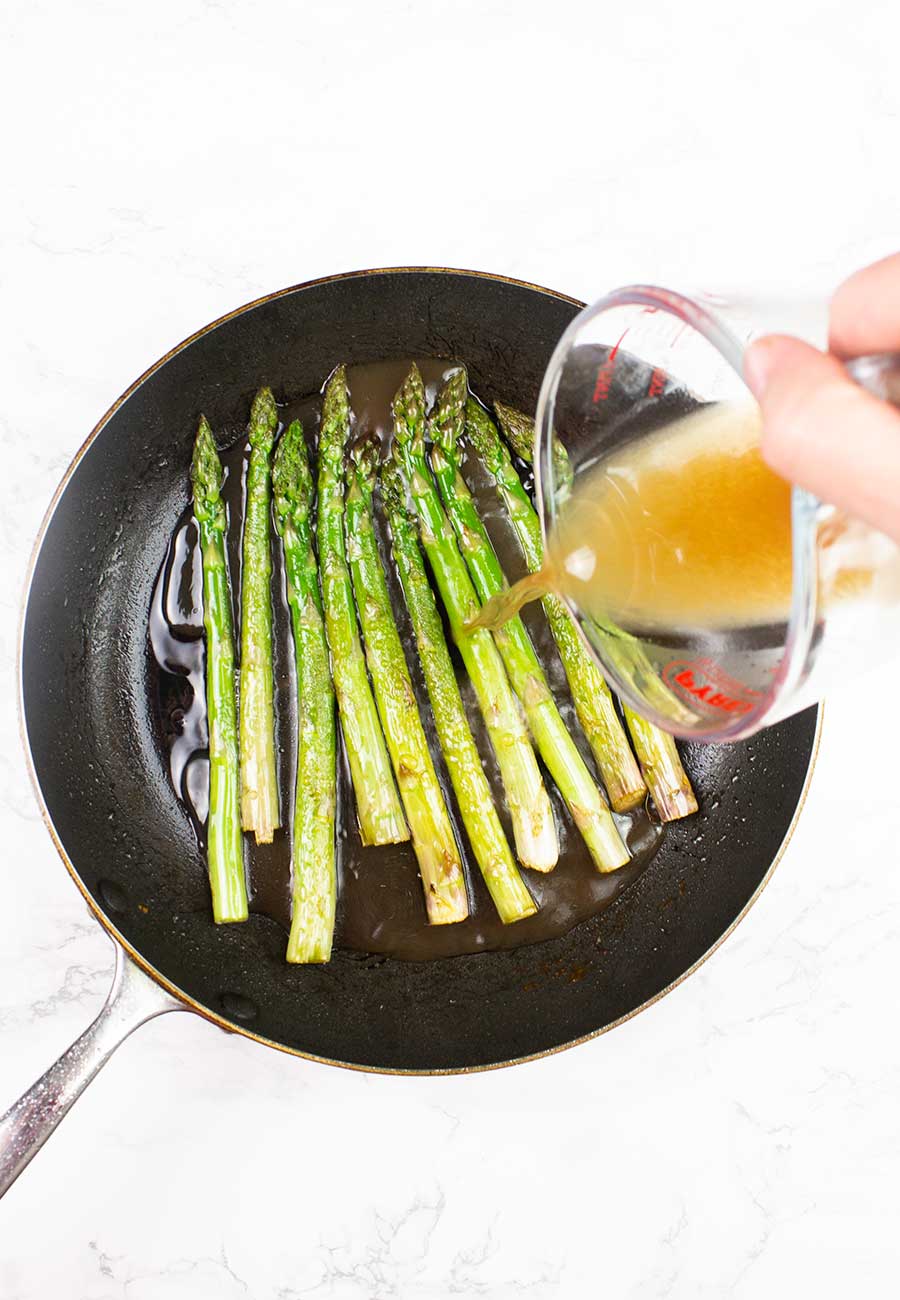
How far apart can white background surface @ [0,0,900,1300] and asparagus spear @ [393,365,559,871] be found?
569mm

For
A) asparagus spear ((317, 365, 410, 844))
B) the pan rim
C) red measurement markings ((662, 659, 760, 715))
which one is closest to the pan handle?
the pan rim

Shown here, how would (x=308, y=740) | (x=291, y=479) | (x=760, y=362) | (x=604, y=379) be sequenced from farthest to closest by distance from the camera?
(x=291, y=479), (x=308, y=740), (x=604, y=379), (x=760, y=362)

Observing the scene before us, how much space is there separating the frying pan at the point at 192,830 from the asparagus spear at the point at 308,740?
0.49 feet

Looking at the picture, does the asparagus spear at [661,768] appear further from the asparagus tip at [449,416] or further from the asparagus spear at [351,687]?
the asparagus spear at [351,687]

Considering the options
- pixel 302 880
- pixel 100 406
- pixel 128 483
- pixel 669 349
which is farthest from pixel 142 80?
pixel 302 880

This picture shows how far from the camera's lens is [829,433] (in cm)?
112

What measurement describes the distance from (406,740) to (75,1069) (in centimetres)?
104

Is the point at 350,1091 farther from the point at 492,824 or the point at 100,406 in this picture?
the point at 100,406

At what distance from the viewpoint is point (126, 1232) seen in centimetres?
243

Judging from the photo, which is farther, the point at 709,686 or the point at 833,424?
the point at 709,686

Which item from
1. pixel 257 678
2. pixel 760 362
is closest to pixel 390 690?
pixel 257 678

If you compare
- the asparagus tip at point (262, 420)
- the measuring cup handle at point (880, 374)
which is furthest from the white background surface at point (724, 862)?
the measuring cup handle at point (880, 374)

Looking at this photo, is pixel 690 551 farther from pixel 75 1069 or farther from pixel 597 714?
pixel 75 1069

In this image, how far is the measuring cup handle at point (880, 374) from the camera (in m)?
1.30
